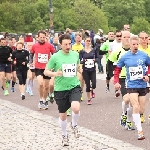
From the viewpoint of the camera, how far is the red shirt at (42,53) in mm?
12602

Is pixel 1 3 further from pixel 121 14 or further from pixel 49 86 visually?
pixel 49 86

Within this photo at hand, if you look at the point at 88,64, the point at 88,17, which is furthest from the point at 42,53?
the point at 88,17

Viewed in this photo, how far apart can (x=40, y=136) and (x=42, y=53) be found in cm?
421

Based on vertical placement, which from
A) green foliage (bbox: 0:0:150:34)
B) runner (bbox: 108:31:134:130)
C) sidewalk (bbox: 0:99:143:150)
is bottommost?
sidewalk (bbox: 0:99:143:150)

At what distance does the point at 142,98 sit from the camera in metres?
8.45

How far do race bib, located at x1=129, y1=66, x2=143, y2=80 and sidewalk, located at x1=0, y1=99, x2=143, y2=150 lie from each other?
1092 mm

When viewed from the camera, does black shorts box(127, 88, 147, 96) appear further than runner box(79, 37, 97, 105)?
No

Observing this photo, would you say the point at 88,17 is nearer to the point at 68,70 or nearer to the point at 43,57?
the point at 43,57

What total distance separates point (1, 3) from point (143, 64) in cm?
4882

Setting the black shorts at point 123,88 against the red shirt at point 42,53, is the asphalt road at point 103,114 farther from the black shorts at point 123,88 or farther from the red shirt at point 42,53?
the red shirt at point 42,53

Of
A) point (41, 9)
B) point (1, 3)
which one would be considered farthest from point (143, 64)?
point (41, 9)

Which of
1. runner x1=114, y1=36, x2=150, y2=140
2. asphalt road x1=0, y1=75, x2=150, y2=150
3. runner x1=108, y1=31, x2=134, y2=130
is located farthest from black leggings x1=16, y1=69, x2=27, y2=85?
runner x1=114, y1=36, x2=150, y2=140

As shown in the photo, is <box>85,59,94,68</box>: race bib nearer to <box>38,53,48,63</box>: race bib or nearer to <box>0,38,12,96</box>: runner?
<box>38,53,48,63</box>: race bib

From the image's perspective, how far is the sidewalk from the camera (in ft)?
25.3
